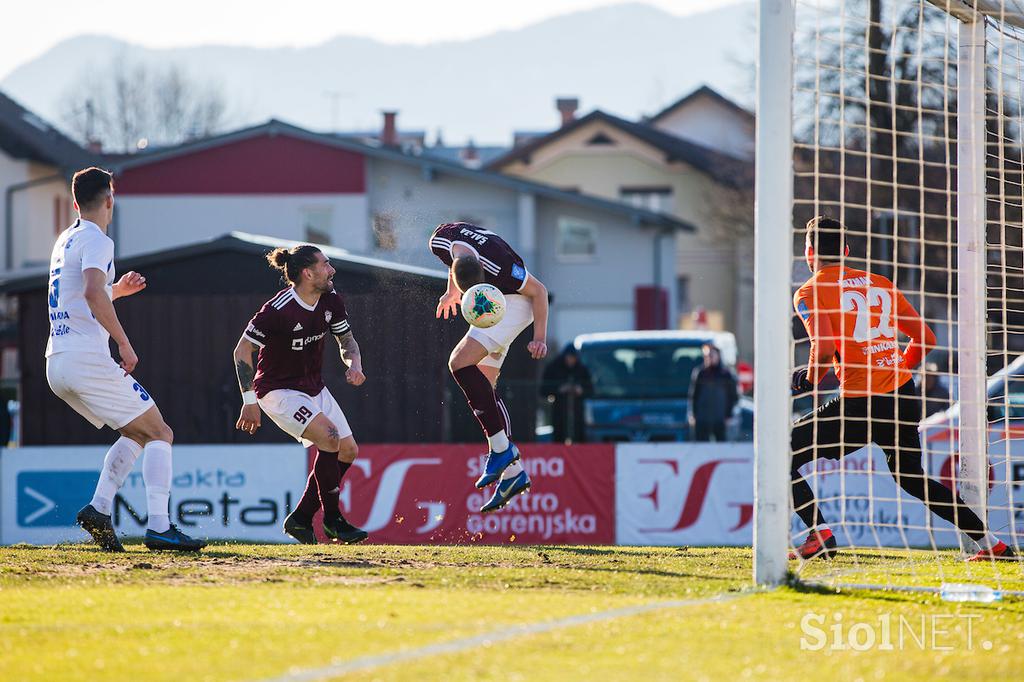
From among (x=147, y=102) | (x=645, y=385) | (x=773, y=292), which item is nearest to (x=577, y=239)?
(x=645, y=385)

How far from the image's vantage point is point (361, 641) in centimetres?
604

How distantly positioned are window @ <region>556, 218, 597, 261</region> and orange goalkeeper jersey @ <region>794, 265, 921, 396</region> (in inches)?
1256

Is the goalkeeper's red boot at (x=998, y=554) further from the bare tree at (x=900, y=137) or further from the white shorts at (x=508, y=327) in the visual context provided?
the white shorts at (x=508, y=327)

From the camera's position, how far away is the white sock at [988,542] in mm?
9594

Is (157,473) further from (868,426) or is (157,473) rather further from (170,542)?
(868,426)

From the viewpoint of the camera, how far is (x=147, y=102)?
238 feet

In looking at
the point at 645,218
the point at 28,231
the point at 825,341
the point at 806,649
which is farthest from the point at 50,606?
the point at 28,231

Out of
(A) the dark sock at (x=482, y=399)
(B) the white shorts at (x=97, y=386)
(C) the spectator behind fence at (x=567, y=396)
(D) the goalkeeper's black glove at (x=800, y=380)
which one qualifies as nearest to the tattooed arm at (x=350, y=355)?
(A) the dark sock at (x=482, y=399)

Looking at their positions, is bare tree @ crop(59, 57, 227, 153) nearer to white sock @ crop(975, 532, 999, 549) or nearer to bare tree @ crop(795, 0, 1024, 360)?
bare tree @ crop(795, 0, 1024, 360)

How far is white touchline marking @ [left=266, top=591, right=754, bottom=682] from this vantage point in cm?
542

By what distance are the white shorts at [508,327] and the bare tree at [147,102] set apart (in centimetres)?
6304

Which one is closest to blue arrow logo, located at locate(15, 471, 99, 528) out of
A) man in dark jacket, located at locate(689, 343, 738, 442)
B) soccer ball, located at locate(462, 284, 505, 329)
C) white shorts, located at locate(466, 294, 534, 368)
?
white shorts, located at locate(466, 294, 534, 368)

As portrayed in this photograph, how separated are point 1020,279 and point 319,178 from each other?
3061 centimetres

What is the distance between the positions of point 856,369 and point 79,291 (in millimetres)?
4891
